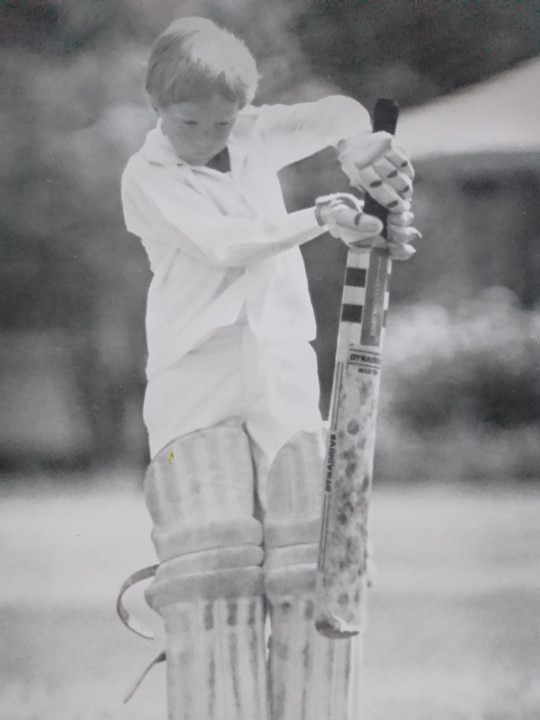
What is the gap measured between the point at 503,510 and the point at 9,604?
1.02 metres

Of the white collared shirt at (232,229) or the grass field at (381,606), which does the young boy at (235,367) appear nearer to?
the white collared shirt at (232,229)

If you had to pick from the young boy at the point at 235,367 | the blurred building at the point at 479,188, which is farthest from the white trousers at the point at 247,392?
the blurred building at the point at 479,188

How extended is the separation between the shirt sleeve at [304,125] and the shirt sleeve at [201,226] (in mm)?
189

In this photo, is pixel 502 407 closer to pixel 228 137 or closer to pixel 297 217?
pixel 297 217

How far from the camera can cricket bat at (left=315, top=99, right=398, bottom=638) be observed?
175cm

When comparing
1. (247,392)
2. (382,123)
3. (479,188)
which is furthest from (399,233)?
(479,188)

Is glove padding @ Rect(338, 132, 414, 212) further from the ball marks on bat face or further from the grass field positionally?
the grass field

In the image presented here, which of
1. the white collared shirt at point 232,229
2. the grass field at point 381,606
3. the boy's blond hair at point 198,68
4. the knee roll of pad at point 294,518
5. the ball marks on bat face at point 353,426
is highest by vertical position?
the boy's blond hair at point 198,68

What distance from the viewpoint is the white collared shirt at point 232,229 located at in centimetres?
185

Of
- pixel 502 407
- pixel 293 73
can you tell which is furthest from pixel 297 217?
pixel 502 407

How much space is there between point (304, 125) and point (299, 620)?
0.94 metres

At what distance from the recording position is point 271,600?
5.97ft

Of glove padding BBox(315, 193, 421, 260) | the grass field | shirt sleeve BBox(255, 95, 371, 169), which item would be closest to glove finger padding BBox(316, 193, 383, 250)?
glove padding BBox(315, 193, 421, 260)

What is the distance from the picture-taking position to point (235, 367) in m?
1.90
